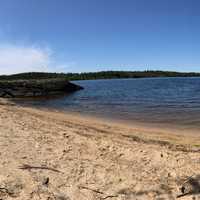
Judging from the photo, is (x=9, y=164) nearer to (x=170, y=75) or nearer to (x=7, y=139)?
(x=7, y=139)

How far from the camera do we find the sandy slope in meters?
4.25

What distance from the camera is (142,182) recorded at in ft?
15.5

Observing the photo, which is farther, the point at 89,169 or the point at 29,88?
the point at 29,88

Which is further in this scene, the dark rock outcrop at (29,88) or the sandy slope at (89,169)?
the dark rock outcrop at (29,88)

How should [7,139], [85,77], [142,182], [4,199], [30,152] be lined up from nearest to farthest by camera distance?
[4,199] → [142,182] → [30,152] → [7,139] → [85,77]

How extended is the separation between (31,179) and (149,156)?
3.17 m

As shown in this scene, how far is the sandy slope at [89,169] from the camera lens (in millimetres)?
4250

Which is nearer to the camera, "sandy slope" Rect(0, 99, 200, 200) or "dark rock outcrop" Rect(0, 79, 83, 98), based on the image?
"sandy slope" Rect(0, 99, 200, 200)

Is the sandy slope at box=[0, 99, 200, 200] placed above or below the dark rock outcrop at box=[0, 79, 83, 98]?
below

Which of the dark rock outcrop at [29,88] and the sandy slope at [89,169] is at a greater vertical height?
the dark rock outcrop at [29,88]

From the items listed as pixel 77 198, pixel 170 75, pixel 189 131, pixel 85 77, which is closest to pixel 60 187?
pixel 77 198

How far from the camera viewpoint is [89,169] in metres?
5.26

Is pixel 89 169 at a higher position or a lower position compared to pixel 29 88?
lower

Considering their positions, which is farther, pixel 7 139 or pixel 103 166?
pixel 7 139
